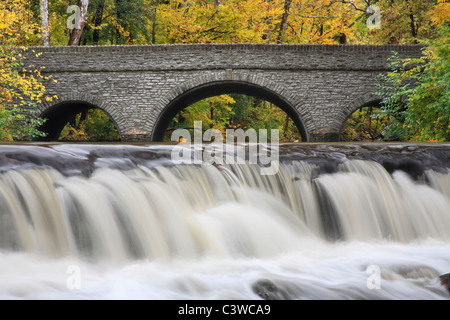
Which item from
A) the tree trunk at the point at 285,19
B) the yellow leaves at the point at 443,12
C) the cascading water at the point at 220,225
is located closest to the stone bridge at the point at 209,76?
the yellow leaves at the point at 443,12

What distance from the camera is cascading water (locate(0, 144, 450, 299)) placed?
3.52m

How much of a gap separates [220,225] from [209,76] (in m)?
9.72

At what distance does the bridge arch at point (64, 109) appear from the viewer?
14.0 m

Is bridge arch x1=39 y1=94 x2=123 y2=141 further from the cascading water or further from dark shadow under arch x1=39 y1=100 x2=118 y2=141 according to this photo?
the cascading water

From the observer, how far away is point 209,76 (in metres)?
13.7

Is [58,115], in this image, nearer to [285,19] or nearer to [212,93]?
[212,93]

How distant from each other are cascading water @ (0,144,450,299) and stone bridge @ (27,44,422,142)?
7806mm

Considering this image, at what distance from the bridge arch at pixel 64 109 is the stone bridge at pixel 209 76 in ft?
0.12

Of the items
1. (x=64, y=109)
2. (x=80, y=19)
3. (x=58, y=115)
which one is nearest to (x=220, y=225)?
(x=64, y=109)

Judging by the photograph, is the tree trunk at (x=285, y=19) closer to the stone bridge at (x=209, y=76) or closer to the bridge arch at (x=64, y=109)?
the stone bridge at (x=209, y=76)

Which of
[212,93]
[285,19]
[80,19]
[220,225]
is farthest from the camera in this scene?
[285,19]

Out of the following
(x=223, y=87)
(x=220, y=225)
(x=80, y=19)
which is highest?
(x=80, y=19)

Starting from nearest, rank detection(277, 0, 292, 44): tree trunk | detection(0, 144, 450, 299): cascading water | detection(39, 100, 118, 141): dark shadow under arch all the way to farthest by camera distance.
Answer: detection(0, 144, 450, 299): cascading water, detection(39, 100, 118, 141): dark shadow under arch, detection(277, 0, 292, 44): tree trunk

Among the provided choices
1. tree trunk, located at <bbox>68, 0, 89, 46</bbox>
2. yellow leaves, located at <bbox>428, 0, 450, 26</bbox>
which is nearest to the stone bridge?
yellow leaves, located at <bbox>428, 0, 450, 26</bbox>
